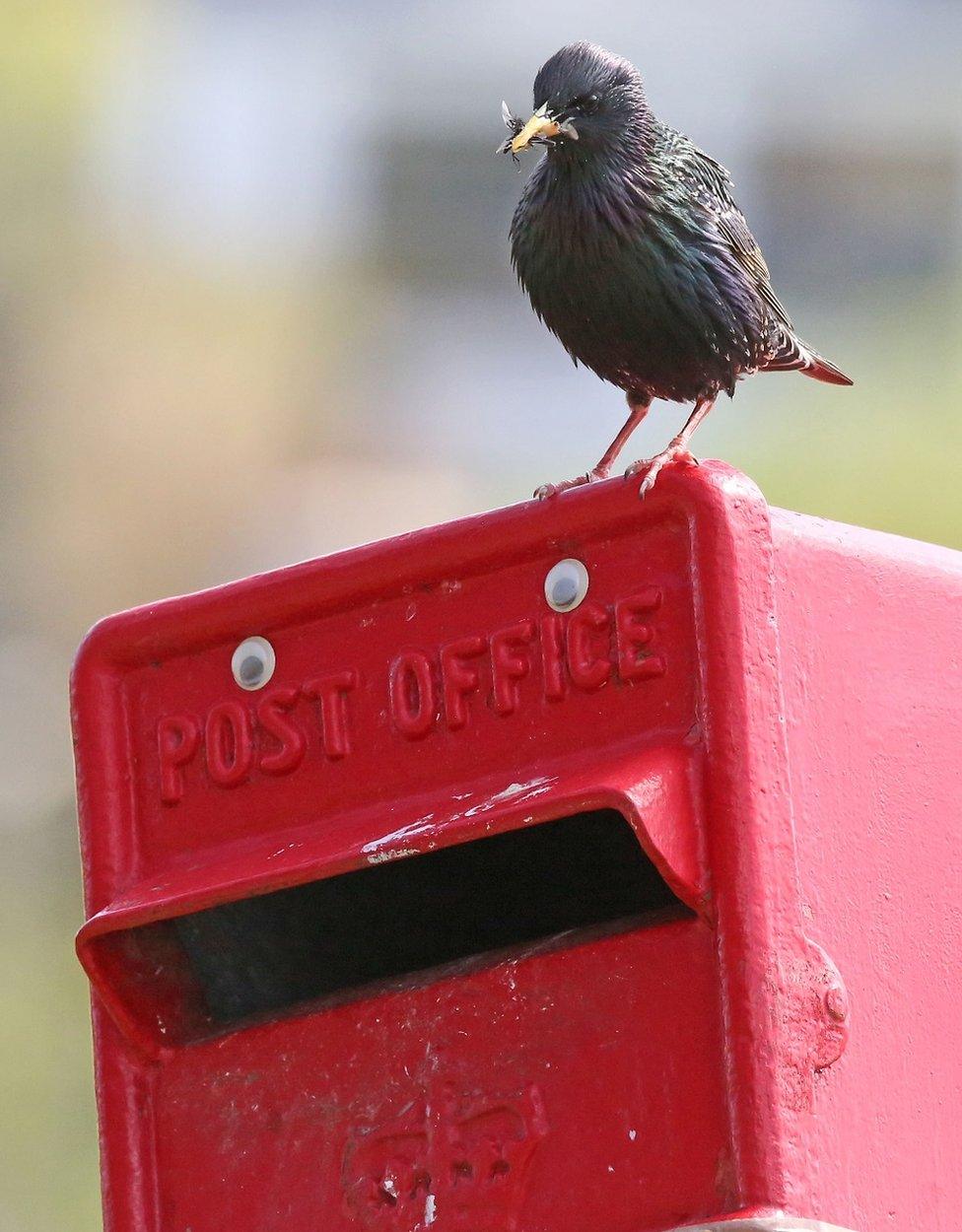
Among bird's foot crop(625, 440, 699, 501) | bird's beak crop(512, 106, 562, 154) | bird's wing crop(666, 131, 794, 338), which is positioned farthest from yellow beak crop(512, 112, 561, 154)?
A: bird's foot crop(625, 440, 699, 501)

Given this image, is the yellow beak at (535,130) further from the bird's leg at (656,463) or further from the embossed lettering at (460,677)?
the embossed lettering at (460,677)

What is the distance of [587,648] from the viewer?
1.97 m

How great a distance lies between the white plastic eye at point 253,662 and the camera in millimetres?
2158

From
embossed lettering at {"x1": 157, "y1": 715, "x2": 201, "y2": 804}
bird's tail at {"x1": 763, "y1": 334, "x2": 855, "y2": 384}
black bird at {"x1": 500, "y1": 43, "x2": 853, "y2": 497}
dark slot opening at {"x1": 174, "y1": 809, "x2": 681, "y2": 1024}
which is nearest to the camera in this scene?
embossed lettering at {"x1": 157, "y1": 715, "x2": 201, "y2": 804}

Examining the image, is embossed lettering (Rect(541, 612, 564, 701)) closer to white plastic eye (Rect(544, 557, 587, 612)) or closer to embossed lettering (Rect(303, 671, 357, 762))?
white plastic eye (Rect(544, 557, 587, 612))

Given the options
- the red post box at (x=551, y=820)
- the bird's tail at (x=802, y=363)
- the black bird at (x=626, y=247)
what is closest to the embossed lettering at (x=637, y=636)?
the red post box at (x=551, y=820)

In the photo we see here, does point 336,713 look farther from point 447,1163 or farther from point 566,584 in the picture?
point 447,1163

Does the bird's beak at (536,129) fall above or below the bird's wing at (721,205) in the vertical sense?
above

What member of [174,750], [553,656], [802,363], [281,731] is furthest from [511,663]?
[802,363]

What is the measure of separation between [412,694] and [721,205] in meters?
1.20

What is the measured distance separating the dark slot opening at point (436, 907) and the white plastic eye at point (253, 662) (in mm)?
291

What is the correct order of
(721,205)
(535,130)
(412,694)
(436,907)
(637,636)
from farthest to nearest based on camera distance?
(721,205) → (535,130) → (436,907) → (412,694) → (637,636)

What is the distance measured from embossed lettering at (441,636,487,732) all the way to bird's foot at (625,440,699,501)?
21cm

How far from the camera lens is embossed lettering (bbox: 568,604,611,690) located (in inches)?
76.9
